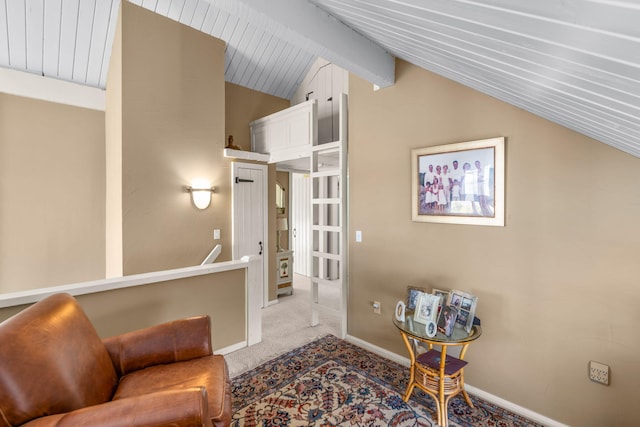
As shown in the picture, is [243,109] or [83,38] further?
[243,109]

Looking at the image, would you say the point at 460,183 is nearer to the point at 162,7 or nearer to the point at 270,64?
the point at 270,64

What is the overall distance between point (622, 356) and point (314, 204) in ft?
9.36

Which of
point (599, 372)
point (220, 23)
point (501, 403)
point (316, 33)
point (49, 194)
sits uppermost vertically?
point (220, 23)

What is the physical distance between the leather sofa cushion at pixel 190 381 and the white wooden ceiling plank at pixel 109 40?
3363mm

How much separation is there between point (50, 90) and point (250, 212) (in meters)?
2.58

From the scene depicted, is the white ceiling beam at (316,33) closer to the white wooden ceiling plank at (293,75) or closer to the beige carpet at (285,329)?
the white wooden ceiling plank at (293,75)

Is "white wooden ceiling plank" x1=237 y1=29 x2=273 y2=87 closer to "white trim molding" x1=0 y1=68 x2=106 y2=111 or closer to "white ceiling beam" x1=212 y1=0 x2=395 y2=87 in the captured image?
"white trim molding" x1=0 y1=68 x2=106 y2=111

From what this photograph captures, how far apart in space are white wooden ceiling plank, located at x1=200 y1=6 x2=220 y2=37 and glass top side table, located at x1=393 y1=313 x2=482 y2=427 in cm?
376

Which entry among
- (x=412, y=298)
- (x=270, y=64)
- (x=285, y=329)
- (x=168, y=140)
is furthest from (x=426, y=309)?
(x=270, y=64)

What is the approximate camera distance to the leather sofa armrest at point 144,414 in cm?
112

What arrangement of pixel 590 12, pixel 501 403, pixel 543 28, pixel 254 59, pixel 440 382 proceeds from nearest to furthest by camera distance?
pixel 590 12, pixel 543 28, pixel 440 382, pixel 501 403, pixel 254 59

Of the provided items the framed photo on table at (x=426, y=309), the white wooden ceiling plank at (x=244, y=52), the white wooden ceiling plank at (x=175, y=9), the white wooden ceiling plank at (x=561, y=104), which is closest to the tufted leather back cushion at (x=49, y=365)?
the framed photo on table at (x=426, y=309)

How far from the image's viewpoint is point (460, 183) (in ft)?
7.67

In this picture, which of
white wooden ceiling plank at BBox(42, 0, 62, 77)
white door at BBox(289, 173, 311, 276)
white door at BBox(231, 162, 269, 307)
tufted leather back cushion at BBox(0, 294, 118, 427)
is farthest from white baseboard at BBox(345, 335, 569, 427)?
white wooden ceiling plank at BBox(42, 0, 62, 77)
